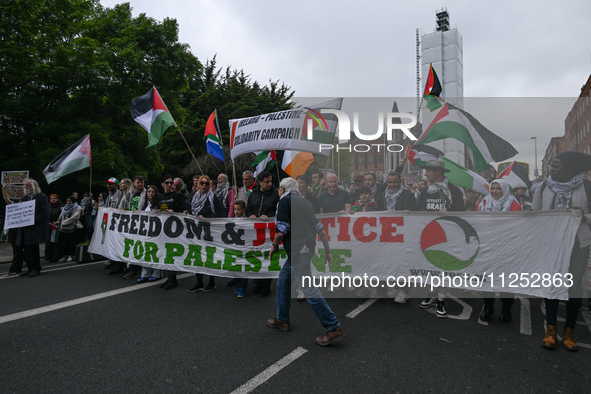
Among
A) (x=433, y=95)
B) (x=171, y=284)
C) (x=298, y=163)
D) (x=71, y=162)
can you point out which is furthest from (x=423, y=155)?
(x=71, y=162)

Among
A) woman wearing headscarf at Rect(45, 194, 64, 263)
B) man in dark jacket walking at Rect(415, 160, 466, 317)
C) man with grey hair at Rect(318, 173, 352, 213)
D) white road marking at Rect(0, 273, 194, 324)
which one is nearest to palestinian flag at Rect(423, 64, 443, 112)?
man in dark jacket walking at Rect(415, 160, 466, 317)

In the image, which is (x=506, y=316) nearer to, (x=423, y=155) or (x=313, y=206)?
(x=313, y=206)

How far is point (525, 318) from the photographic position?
4.39 m

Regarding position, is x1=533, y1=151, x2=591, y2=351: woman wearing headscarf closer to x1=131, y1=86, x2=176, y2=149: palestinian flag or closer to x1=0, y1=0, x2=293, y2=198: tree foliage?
x1=131, y1=86, x2=176, y2=149: palestinian flag

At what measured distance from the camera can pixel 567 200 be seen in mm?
3680

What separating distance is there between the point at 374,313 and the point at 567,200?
7.99ft

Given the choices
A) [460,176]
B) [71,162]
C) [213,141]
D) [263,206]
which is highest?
[213,141]

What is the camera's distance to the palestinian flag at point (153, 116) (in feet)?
25.4

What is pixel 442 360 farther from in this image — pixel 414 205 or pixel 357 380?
pixel 414 205

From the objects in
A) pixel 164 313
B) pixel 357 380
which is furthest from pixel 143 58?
pixel 357 380

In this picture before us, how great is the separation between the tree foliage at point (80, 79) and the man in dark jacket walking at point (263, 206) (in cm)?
956

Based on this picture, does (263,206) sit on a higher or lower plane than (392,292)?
higher

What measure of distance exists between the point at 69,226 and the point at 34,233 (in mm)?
1416

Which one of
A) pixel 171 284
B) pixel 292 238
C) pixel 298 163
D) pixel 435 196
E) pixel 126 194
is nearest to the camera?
pixel 292 238
